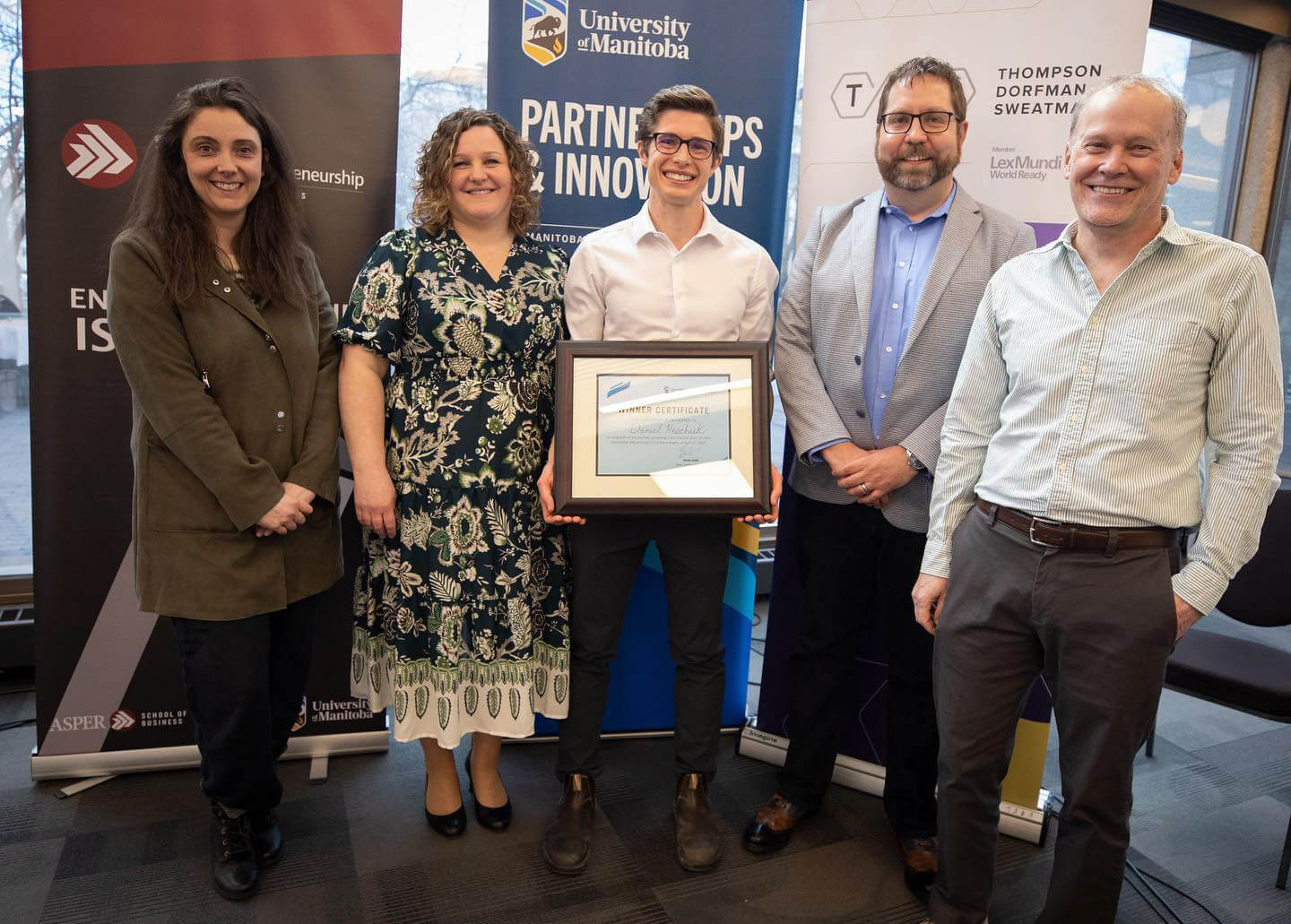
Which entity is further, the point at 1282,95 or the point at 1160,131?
the point at 1282,95

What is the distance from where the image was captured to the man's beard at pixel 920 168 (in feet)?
6.88

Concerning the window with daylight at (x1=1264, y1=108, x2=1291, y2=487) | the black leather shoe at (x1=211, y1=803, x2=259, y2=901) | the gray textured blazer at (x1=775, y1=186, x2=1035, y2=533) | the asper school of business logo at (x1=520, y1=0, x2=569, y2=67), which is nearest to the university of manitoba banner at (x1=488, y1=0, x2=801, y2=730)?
the asper school of business logo at (x1=520, y1=0, x2=569, y2=67)

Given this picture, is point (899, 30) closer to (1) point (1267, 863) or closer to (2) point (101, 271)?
(2) point (101, 271)

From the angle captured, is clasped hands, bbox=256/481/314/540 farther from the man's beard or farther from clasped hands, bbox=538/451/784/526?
the man's beard

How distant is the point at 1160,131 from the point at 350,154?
2.01 m

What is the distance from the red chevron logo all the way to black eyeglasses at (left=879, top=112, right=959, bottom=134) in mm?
2003

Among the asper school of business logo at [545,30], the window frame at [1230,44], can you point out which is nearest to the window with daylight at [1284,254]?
the window frame at [1230,44]

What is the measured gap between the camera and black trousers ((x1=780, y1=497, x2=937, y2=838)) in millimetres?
2244

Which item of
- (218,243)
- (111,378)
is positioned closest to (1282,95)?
(218,243)

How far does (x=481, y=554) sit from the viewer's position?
2.12 metres

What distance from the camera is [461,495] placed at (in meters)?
2.09

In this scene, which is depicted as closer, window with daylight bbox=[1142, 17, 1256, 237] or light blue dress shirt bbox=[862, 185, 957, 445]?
light blue dress shirt bbox=[862, 185, 957, 445]

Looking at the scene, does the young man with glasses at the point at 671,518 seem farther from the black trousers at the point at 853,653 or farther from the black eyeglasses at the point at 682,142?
the black trousers at the point at 853,653

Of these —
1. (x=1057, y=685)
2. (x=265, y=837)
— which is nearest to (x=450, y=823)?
(x=265, y=837)
